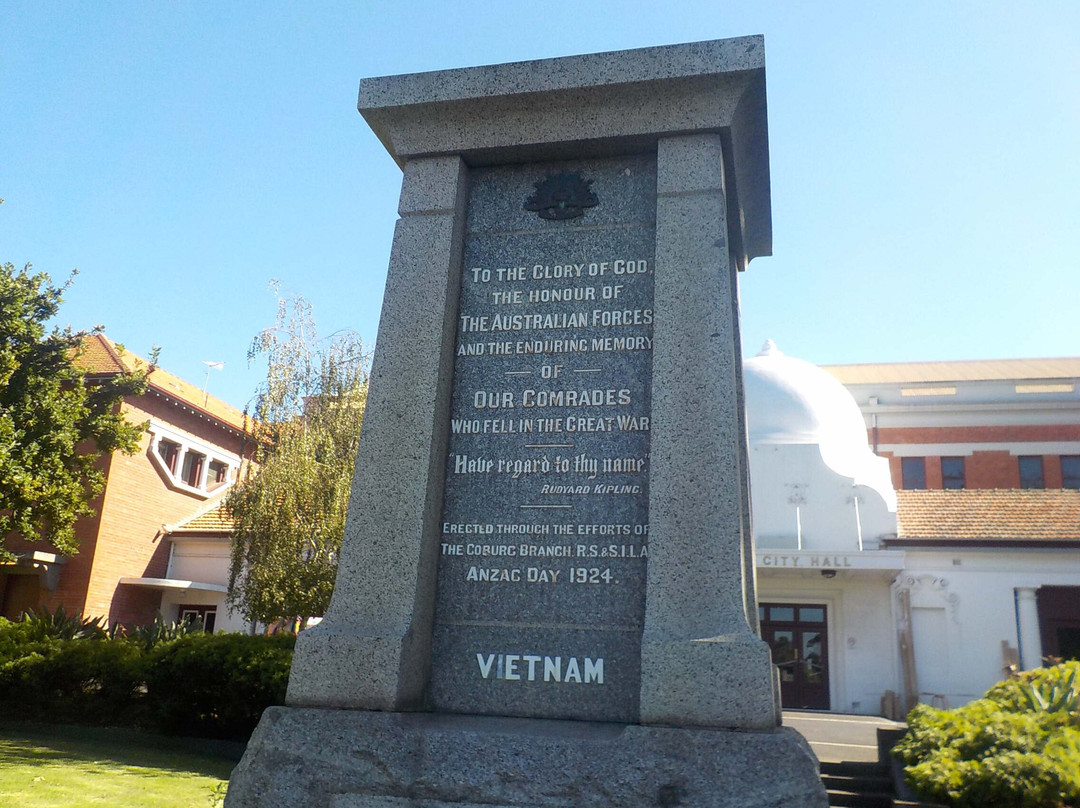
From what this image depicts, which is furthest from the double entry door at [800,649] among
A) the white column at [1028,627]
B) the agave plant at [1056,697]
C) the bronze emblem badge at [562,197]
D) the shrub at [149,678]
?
the bronze emblem badge at [562,197]

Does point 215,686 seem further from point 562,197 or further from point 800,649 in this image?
point 800,649

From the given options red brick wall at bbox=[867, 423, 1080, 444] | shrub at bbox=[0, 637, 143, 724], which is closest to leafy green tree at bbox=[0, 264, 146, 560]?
shrub at bbox=[0, 637, 143, 724]

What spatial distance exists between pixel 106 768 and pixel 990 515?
23.3m

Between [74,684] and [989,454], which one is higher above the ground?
[989,454]

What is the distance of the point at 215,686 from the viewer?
535 inches

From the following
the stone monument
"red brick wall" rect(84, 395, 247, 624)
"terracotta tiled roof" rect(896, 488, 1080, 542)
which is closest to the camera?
the stone monument

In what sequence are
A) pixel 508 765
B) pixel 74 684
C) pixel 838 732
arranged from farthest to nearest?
pixel 838 732
pixel 74 684
pixel 508 765

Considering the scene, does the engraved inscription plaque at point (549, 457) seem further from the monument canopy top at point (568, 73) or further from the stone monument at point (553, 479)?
the monument canopy top at point (568, 73)

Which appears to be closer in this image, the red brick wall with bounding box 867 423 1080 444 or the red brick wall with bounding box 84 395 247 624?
the red brick wall with bounding box 84 395 247 624

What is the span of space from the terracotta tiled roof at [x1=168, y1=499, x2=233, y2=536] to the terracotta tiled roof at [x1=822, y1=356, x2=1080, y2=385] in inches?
1126

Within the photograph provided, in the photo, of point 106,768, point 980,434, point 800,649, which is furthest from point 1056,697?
point 980,434

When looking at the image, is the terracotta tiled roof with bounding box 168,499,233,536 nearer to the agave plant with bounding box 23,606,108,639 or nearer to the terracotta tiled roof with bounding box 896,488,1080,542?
the agave plant with bounding box 23,606,108,639

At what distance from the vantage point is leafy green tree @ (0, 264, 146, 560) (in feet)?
61.0

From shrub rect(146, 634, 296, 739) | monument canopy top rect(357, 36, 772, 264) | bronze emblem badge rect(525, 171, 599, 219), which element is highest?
monument canopy top rect(357, 36, 772, 264)
